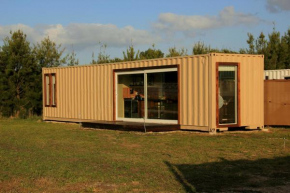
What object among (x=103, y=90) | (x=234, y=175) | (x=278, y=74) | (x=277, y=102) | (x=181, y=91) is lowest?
(x=234, y=175)

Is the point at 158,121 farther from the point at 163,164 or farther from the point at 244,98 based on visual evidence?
the point at 163,164

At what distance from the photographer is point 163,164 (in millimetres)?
8656

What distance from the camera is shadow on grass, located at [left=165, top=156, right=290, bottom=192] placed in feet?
21.7

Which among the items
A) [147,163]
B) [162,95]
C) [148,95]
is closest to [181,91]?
[162,95]

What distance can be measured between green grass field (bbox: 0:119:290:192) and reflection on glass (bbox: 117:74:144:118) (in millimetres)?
3327

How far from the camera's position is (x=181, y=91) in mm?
14898

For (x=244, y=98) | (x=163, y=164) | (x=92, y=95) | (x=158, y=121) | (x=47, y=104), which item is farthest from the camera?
(x=47, y=104)

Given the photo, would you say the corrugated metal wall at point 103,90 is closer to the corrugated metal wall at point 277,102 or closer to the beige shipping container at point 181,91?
the beige shipping container at point 181,91

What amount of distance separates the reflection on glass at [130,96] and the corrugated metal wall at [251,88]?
404 centimetres

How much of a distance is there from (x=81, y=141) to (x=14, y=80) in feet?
41.8

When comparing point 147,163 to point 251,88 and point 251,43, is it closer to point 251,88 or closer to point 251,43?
point 251,88

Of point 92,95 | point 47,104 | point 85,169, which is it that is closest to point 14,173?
point 85,169

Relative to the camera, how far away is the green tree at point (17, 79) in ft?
77.3

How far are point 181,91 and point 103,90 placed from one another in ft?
14.9
